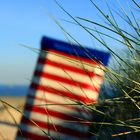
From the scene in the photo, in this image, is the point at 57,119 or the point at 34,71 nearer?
the point at 57,119

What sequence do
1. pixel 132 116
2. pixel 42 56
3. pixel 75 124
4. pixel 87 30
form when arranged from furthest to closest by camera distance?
pixel 42 56
pixel 75 124
pixel 132 116
pixel 87 30

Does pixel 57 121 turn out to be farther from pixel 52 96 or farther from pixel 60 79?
pixel 60 79

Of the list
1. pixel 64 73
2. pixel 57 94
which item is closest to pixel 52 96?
pixel 57 94

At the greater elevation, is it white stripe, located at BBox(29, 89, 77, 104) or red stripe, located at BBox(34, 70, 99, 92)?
red stripe, located at BBox(34, 70, 99, 92)

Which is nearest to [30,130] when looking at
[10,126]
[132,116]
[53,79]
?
[53,79]

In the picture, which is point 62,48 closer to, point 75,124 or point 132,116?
point 75,124

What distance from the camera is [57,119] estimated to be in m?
2.77

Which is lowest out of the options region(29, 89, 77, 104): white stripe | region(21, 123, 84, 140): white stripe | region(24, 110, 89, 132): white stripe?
region(21, 123, 84, 140): white stripe

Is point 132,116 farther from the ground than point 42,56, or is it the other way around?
point 42,56

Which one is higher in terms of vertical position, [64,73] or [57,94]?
[64,73]

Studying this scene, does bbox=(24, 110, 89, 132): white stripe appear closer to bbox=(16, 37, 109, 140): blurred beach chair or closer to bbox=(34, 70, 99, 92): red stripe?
bbox=(16, 37, 109, 140): blurred beach chair

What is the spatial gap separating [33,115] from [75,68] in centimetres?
35

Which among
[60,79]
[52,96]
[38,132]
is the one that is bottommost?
[38,132]

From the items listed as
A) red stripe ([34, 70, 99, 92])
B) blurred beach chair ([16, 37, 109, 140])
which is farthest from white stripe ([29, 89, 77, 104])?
red stripe ([34, 70, 99, 92])
